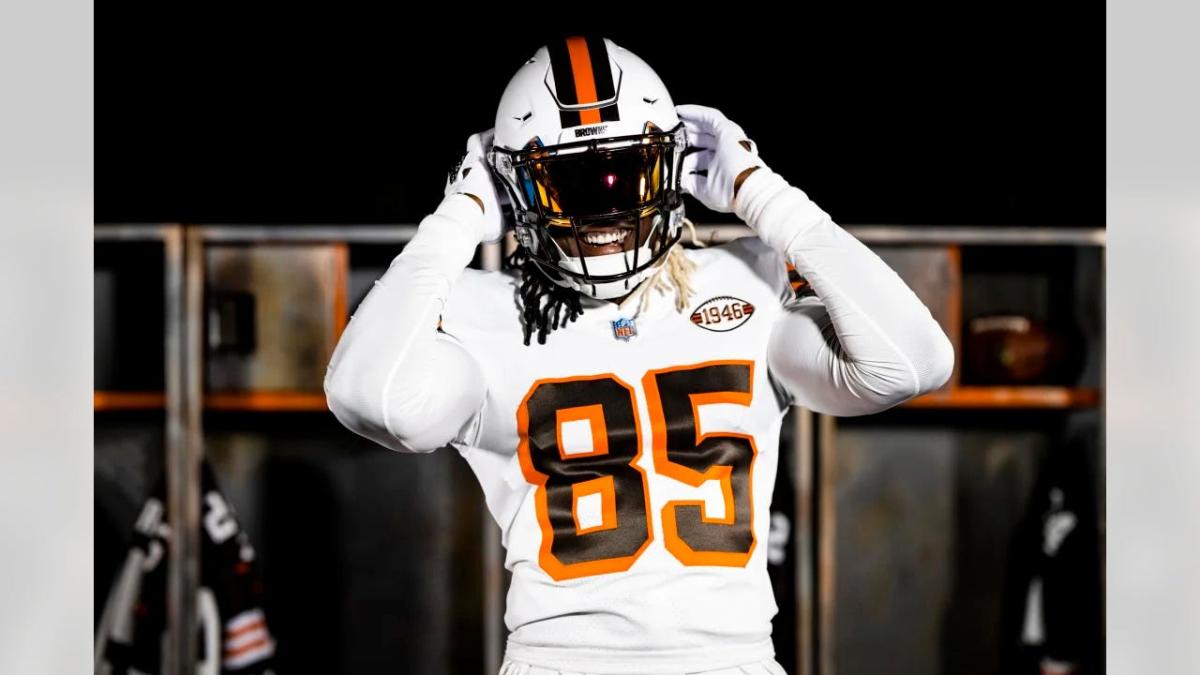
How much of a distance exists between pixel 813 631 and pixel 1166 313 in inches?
41.5

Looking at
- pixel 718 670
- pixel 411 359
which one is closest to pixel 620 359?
pixel 411 359

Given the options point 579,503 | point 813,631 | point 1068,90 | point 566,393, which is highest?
point 1068,90

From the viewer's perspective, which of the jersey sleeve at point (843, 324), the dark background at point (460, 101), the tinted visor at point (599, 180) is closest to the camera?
the jersey sleeve at point (843, 324)

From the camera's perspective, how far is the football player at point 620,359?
1326mm

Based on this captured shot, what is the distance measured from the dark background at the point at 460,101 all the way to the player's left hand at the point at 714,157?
1.23 meters

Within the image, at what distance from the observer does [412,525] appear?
112 inches

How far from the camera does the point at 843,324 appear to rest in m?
1.31

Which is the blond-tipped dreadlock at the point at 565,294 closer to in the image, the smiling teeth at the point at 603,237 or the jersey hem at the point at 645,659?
the smiling teeth at the point at 603,237

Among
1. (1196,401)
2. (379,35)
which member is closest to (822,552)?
→ (1196,401)

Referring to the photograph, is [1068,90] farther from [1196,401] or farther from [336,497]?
[336,497]

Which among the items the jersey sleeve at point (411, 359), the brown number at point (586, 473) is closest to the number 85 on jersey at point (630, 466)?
the brown number at point (586, 473)

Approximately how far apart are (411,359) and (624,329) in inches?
10.7

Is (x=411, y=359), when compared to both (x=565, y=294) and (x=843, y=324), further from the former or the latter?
(x=843, y=324)

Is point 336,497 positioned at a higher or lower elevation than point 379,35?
lower
